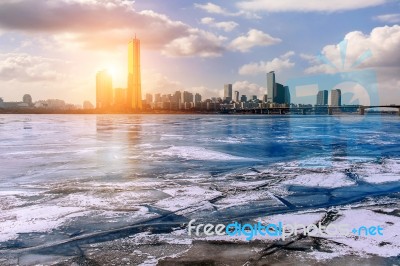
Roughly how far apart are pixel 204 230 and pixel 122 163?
7.32 meters

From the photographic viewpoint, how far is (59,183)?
873cm

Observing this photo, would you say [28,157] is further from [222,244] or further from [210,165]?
[222,244]

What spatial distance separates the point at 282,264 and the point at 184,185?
4.50m

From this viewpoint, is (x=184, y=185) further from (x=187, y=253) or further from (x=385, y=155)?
(x=385, y=155)

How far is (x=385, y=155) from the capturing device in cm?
1423

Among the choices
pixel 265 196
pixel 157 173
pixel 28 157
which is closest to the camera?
pixel 265 196

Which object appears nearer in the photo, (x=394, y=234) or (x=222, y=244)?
(x=222, y=244)

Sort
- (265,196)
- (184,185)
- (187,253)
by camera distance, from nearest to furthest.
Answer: (187,253), (265,196), (184,185)

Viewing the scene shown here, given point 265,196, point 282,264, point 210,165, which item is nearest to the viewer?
point 282,264

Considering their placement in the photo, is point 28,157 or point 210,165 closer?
point 210,165

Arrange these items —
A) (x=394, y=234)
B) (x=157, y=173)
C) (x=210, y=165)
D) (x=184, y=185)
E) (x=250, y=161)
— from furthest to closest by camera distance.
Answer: (x=250, y=161), (x=210, y=165), (x=157, y=173), (x=184, y=185), (x=394, y=234)

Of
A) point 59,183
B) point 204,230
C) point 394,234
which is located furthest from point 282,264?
point 59,183

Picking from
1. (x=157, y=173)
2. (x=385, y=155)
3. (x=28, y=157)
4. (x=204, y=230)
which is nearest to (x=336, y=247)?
(x=204, y=230)

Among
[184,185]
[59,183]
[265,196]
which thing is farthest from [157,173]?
[265,196]
